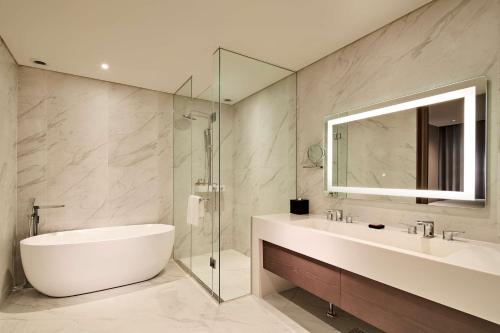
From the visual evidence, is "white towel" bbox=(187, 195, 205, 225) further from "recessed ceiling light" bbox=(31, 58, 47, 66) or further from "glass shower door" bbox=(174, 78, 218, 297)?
"recessed ceiling light" bbox=(31, 58, 47, 66)

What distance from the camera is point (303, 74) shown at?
9.52 feet

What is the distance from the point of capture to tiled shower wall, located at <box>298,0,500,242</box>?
1.57 m

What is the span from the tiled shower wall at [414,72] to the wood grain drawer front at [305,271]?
2.08 ft

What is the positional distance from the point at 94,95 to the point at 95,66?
0.51 m

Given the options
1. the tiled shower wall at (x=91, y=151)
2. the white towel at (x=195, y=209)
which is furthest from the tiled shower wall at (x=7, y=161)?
the white towel at (x=195, y=209)

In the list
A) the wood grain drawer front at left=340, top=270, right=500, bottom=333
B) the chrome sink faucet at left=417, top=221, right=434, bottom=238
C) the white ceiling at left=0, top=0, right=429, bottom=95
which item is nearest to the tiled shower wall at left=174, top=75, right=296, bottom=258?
the white ceiling at left=0, top=0, right=429, bottom=95

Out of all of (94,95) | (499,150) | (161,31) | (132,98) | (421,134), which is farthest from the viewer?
(132,98)

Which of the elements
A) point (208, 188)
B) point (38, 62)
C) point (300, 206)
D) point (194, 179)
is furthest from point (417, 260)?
point (38, 62)

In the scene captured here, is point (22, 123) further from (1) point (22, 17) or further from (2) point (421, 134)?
(2) point (421, 134)

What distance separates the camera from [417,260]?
1.33 meters

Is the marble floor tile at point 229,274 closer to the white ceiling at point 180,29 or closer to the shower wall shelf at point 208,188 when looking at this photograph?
the shower wall shelf at point 208,188

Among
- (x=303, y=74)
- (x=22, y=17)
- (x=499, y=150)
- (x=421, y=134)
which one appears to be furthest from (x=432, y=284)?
(x=22, y=17)

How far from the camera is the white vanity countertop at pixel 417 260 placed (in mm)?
1131

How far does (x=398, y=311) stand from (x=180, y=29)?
2.49 m
